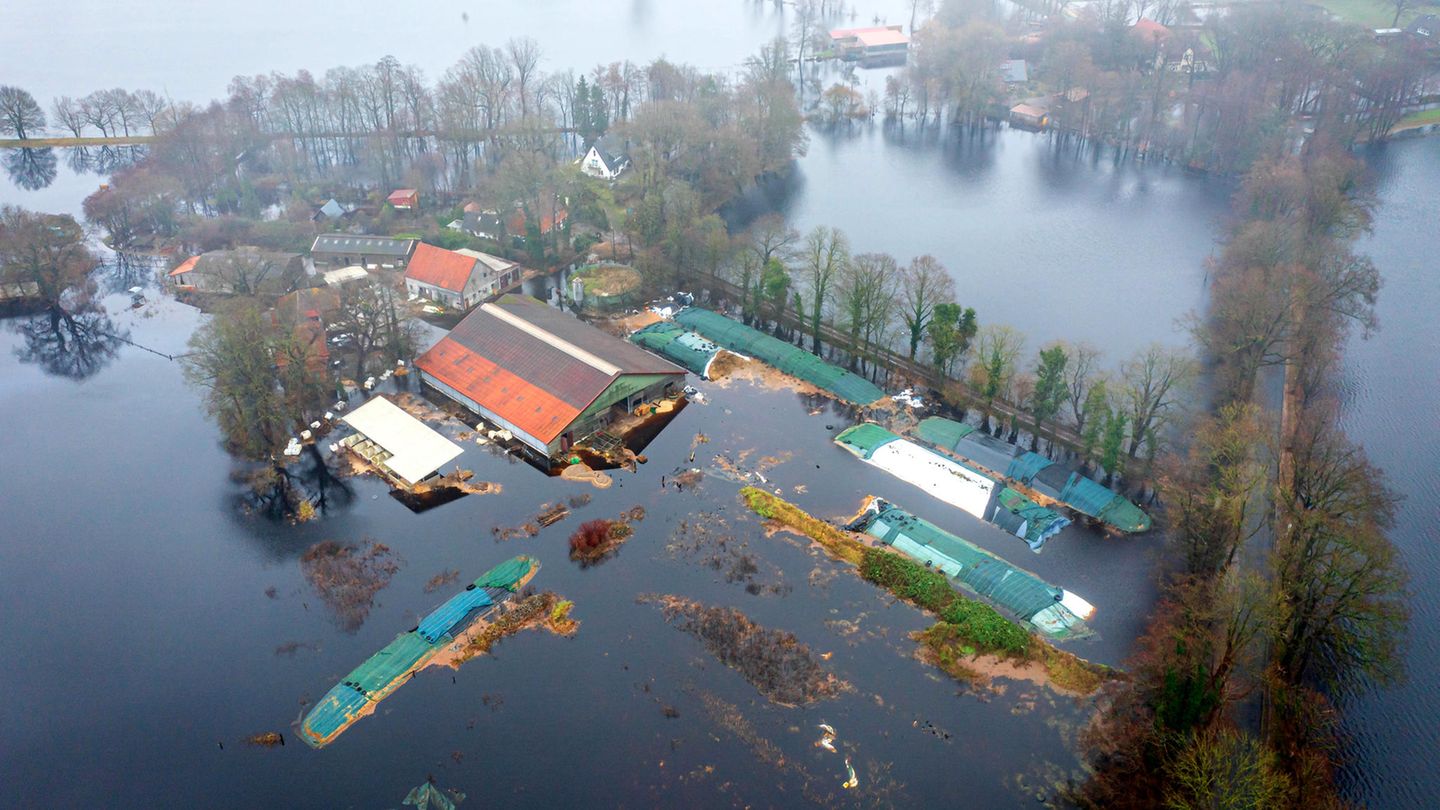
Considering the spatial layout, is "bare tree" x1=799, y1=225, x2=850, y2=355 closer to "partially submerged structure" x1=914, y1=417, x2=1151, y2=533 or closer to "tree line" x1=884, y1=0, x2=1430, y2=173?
"partially submerged structure" x1=914, y1=417, x2=1151, y2=533

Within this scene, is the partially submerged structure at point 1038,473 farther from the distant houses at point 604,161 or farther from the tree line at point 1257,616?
the distant houses at point 604,161

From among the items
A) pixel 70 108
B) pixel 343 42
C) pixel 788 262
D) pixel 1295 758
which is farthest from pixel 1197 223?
pixel 343 42

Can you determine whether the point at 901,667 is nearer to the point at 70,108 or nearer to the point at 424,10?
the point at 70,108

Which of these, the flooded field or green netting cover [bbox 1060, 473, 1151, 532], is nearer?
the flooded field

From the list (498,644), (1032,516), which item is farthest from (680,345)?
(498,644)

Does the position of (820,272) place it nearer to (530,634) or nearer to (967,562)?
(967,562)

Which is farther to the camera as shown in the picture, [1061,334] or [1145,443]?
[1061,334]

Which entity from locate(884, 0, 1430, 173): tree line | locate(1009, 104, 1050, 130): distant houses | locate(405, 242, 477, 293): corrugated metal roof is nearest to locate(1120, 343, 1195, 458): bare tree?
locate(405, 242, 477, 293): corrugated metal roof
